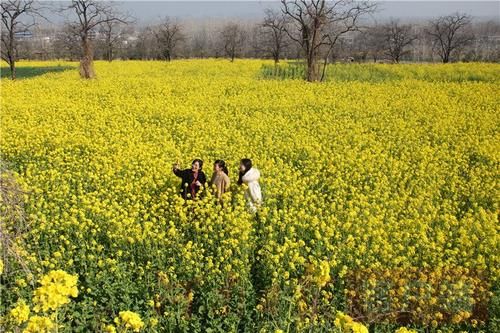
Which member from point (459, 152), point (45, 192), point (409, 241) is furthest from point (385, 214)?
point (45, 192)

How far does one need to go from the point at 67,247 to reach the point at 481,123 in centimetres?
1303

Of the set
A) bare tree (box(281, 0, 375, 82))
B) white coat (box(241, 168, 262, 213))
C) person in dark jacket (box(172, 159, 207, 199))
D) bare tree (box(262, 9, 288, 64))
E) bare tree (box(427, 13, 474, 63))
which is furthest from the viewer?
bare tree (box(427, 13, 474, 63))

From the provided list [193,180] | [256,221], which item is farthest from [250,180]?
[193,180]

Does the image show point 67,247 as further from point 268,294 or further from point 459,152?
point 459,152

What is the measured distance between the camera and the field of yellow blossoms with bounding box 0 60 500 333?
5.92 m

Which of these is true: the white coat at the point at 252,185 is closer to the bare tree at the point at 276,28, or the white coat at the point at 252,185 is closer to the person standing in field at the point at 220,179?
the person standing in field at the point at 220,179

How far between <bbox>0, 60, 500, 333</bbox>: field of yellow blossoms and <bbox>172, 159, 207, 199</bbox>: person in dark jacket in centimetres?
29

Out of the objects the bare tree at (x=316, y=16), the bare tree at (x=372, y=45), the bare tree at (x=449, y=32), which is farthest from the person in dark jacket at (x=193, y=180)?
the bare tree at (x=372, y=45)

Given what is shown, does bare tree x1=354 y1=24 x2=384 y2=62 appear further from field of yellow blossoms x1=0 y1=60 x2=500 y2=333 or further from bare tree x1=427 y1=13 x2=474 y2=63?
field of yellow blossoms x1=0 y1=60 x2=500 y2=333

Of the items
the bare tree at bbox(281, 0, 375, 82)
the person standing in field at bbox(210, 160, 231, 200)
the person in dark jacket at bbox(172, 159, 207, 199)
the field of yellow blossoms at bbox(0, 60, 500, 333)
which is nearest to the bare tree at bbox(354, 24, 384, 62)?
the bare tree at bbox(281, 0, 375, 82)

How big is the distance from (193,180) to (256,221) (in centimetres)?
153

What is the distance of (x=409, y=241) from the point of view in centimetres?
742

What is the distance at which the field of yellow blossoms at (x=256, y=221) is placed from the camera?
592 cm

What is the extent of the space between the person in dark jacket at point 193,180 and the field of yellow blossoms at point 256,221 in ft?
0.94
